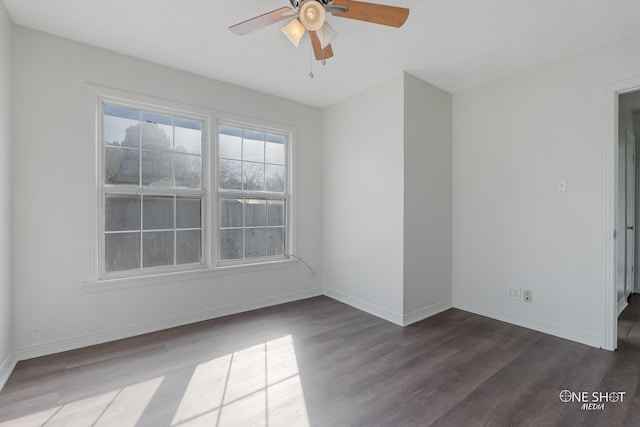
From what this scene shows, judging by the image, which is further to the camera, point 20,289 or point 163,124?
point 163,124

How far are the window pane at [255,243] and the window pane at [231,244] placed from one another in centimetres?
8

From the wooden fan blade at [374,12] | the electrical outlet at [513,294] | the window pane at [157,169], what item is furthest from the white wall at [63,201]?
the electrical outlet at [513,294]

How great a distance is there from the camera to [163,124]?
2896mm

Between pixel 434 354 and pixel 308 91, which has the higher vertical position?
pixel 308 91

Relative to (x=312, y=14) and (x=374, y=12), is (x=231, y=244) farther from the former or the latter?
(x=374, y=12)

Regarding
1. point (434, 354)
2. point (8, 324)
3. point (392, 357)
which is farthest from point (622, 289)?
point (8, 324)

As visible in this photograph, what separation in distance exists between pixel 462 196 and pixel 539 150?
2.80 ft

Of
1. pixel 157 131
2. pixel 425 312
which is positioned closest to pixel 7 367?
pixel 157 131

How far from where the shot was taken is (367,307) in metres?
3.31

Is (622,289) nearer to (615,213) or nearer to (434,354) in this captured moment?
(615,213)

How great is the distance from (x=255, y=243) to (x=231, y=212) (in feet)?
1.60

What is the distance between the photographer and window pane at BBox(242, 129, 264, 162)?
3.41m

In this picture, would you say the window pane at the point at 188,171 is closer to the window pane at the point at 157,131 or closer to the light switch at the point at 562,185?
the window pane at the point at 157,131

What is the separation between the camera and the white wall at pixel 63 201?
2223 mm
